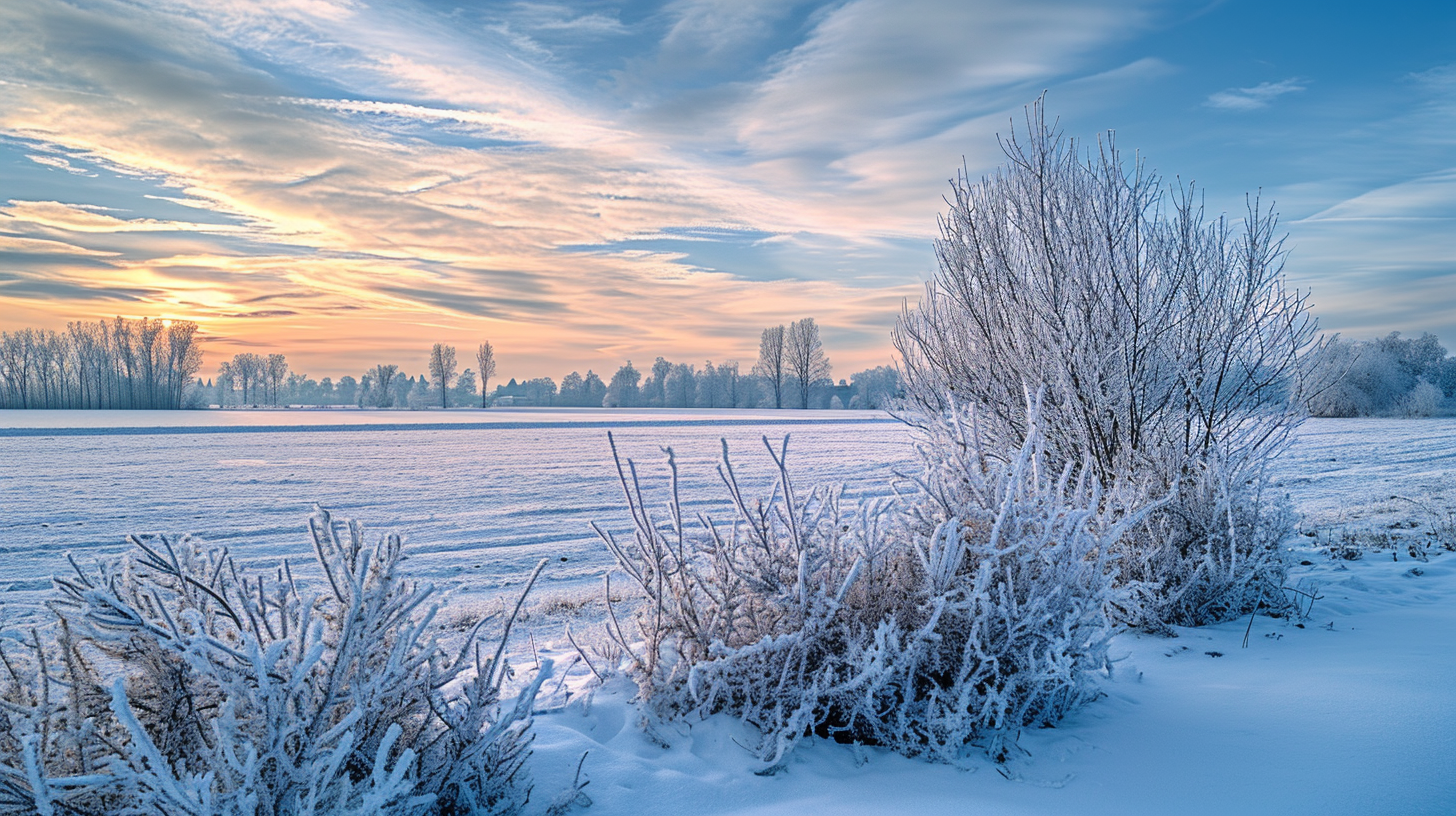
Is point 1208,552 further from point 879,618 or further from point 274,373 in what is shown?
point 274,373

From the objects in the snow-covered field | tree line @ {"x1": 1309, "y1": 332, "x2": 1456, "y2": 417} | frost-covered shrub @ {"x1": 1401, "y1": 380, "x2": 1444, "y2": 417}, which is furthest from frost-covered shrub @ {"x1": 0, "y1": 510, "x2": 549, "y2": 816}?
frost-covered shrub @ {"x1": 1401, "y1": 380, "x2": 1444, "y2": 417}

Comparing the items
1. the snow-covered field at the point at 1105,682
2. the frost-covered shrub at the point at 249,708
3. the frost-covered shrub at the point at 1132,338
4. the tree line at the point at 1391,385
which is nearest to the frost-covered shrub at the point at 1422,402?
the tree line at the point at 1391,385

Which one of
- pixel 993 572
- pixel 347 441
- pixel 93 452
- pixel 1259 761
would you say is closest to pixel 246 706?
pixel 993 572

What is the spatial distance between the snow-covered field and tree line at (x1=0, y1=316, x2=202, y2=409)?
251ft

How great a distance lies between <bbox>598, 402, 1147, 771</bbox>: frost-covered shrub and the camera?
3.21m

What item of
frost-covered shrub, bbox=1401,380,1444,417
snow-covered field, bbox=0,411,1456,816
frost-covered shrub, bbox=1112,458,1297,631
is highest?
frost-covered shrub, bbox=1401,380,1444,417

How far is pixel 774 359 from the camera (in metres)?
90.5

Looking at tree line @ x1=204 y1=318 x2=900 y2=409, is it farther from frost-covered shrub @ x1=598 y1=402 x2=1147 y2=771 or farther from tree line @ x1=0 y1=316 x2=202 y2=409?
frost-covered shrub @ x1=598 y1=402 x2=1147 y2=771

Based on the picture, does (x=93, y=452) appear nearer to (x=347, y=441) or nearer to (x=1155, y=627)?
(x=347, y=441)

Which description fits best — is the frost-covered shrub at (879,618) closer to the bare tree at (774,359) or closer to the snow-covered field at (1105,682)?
the snow-covered field at (1105,682)

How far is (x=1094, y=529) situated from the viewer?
406cm

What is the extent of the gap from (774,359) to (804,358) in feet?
12.0

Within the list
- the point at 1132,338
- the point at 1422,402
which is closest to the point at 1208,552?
the point at 1132,338

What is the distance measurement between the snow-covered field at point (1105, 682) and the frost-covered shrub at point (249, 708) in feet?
1.69
